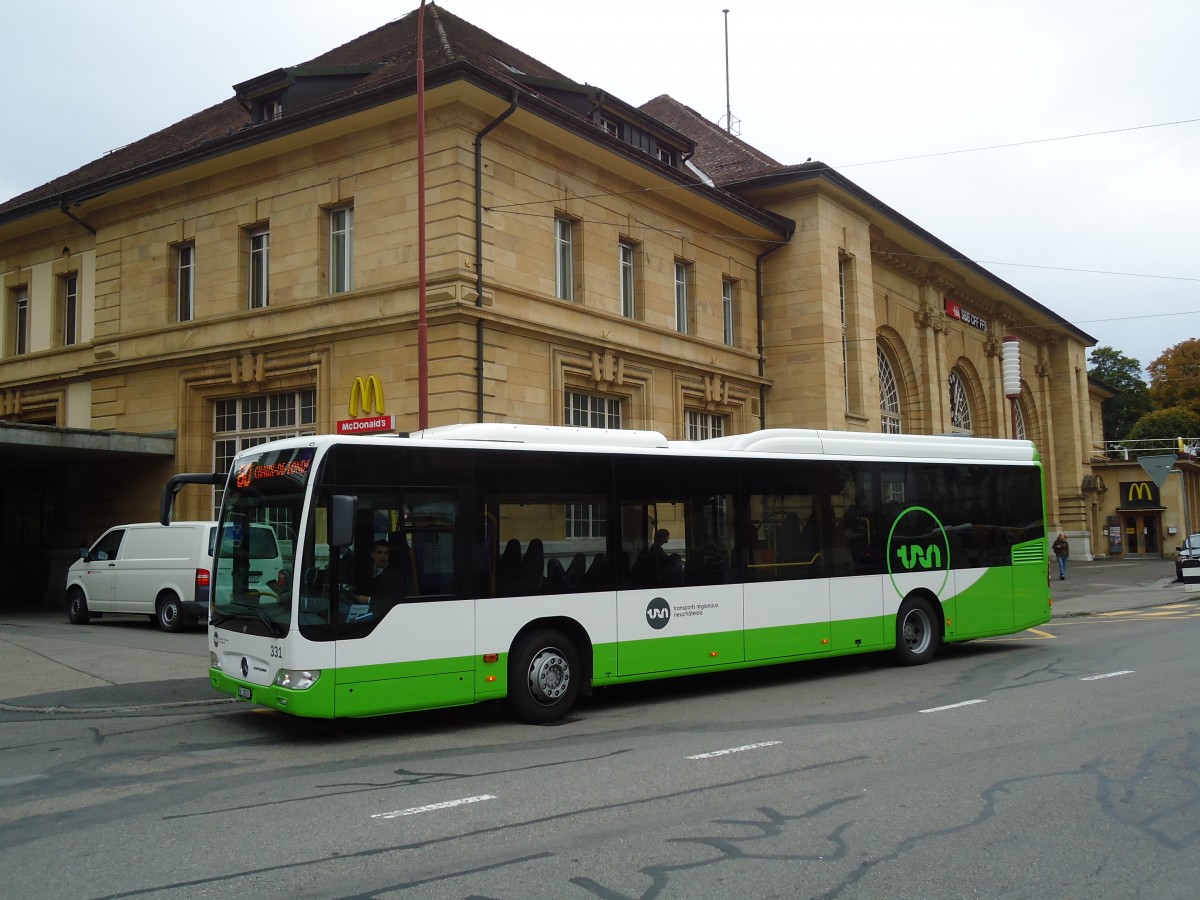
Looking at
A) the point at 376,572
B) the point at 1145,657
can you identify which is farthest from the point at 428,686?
the point at 1145,657

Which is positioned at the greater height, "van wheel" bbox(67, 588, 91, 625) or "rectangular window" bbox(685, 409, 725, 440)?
"rectangular window" bbox(685, 409, 725, 440)

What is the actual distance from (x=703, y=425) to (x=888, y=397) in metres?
12.2

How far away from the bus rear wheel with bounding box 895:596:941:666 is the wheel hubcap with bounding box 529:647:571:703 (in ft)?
17.6

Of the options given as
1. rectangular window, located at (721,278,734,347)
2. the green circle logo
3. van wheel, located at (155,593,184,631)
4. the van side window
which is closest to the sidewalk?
van wheel, located at (155,593,184,631)

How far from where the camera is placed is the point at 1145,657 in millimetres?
13969

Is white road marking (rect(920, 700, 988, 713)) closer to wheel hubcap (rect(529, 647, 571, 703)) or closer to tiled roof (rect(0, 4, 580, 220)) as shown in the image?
wheel hubcap (rect(529, 647, 571, 703))

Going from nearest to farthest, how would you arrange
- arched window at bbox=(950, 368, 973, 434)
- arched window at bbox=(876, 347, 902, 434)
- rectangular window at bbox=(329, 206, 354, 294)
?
rectangular window at bbox=(329, 206, 354, 294)
arched window at bbox=(876, 347, 902, 434)
arched window at bbox=(950, 368, 973, 434)

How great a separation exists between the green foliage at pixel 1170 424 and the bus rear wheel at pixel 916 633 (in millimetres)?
68553

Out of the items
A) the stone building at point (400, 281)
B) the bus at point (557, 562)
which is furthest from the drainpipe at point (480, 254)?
the bus at point (557, 562)

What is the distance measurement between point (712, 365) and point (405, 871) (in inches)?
895

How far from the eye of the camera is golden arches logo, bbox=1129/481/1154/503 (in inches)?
2132

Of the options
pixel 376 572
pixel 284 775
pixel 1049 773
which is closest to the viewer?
pixel 1049 773

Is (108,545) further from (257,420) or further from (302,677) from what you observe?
(302,677)

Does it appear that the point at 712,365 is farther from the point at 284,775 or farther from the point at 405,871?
the point at 405,871
